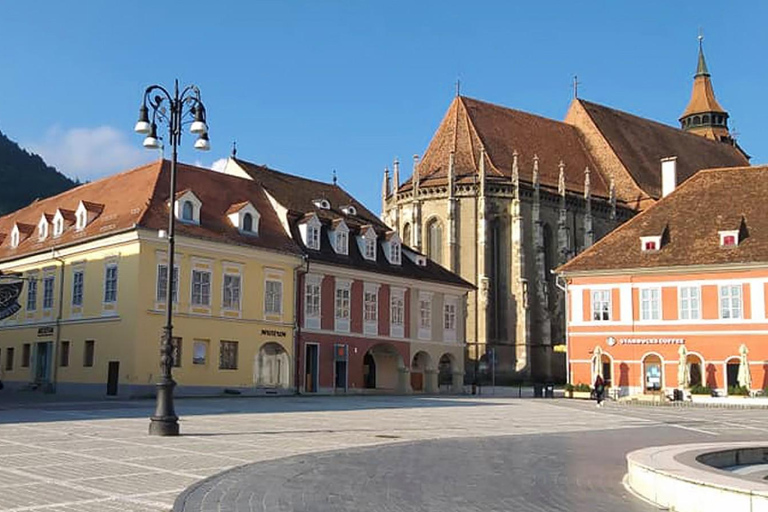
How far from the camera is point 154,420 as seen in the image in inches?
699

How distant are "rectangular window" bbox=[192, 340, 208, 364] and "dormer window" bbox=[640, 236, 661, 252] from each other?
22810 millimetres

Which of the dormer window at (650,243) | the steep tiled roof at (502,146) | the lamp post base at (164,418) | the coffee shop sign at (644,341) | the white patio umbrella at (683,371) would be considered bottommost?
the lamp post base at (164,418)

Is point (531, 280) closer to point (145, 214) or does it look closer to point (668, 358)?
point (668, 358)

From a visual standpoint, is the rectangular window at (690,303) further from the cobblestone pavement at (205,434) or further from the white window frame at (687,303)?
the cobblestone pavement at (205,434)

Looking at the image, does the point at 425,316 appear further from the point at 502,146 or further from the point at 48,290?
the point at 502,146

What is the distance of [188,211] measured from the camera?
38.9m

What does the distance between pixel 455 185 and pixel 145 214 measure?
34.4 meters

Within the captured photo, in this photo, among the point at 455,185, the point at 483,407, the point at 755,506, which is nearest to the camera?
the point at 755,506

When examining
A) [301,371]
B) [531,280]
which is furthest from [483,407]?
[531,280]

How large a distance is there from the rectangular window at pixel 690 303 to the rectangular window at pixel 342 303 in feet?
55.1

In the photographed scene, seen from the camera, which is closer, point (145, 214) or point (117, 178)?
point (145, 214)

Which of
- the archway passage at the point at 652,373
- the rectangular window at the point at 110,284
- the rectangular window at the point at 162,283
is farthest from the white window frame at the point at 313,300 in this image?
the archway passage at the point at 652,373

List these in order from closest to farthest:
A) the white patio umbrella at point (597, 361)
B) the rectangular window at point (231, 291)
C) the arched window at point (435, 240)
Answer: the rectangular window at point (231, 291)
the white patio umbrella at point (597, 361)
the arched window at point (435, 240)

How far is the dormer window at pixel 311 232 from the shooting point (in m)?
Result: 44.0
